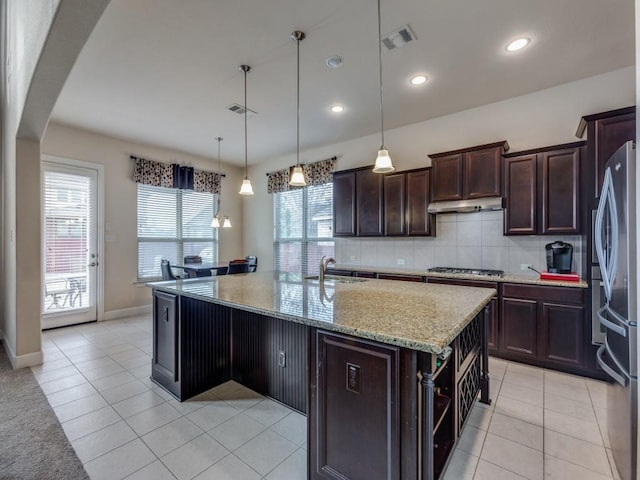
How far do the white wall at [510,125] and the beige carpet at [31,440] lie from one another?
4528 mm

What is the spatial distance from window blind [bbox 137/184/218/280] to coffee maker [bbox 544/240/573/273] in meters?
5.72

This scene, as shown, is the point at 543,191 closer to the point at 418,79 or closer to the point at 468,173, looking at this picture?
the point at 468,173

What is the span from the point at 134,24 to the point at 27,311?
298cm

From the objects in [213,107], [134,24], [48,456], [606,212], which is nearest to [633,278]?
[606,212]

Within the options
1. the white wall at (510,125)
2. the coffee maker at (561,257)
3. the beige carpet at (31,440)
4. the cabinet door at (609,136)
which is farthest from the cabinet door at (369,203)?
the beige carpet at (31,440)

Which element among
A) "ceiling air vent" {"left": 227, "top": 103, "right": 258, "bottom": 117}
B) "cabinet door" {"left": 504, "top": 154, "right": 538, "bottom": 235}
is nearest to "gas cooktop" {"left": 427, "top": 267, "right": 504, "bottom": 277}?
"cabinet door" {"left": 504, "top": 154, "right": 538, "bottom": 235}

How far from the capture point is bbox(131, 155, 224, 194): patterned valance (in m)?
5.14

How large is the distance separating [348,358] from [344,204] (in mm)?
3493

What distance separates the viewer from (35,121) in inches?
107

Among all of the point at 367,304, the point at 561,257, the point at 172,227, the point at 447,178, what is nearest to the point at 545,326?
the point at 561,257

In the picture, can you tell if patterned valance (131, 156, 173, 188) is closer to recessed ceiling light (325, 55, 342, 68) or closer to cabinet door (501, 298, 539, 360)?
recessed ceiling light (325, 55, 342, 68)

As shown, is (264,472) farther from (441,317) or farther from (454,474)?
(441,317)

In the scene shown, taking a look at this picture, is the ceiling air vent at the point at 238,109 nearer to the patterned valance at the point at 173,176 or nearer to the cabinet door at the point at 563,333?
the patterned valance at the point at 173,176

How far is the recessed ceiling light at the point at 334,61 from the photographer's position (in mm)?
2777
